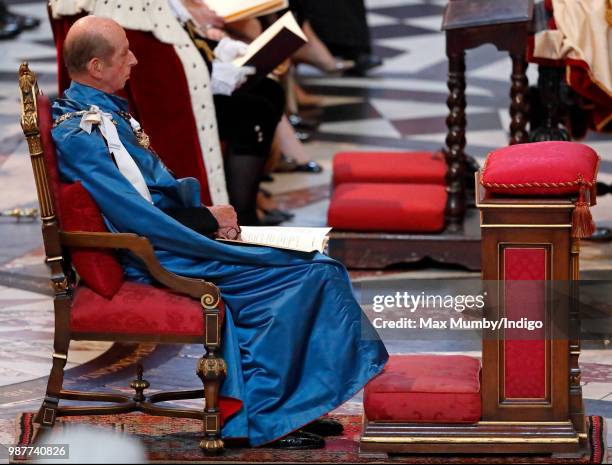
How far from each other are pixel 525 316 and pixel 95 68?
1519 mm

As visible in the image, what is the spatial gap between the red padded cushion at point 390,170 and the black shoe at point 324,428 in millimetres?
2684

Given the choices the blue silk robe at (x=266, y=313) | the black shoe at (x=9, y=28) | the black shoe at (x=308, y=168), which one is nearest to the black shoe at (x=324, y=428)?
the blue silk robe at (x=266, y=313)

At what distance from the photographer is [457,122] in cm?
661

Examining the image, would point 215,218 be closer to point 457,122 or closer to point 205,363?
point 205,363

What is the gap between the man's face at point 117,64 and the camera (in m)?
4.57

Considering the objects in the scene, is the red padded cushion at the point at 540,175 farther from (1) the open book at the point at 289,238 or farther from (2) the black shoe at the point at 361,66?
(2) the black shoe at the point at 361,66

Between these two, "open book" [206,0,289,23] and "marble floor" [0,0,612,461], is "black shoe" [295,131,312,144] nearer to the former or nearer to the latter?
"marble floor" [0,0,612,461]

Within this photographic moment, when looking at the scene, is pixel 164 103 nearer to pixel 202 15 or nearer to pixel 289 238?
pixel 202 15

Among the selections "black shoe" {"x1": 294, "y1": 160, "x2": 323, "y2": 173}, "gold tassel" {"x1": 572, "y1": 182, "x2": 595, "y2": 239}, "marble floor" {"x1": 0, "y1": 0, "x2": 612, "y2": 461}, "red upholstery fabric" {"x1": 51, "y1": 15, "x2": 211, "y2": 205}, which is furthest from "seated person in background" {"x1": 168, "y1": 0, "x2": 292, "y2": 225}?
"gold tassel" {"x1": 572, "y1": 182, "x2": 595, "y2": 239}

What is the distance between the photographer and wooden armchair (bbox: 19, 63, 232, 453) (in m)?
4.35

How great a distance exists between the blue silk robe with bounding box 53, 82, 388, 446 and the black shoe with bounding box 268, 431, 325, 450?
0.05 metres

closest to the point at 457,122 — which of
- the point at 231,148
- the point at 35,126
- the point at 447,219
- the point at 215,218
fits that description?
the point at 447,219

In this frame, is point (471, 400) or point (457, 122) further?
point (457, 122)

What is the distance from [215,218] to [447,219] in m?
2.32
